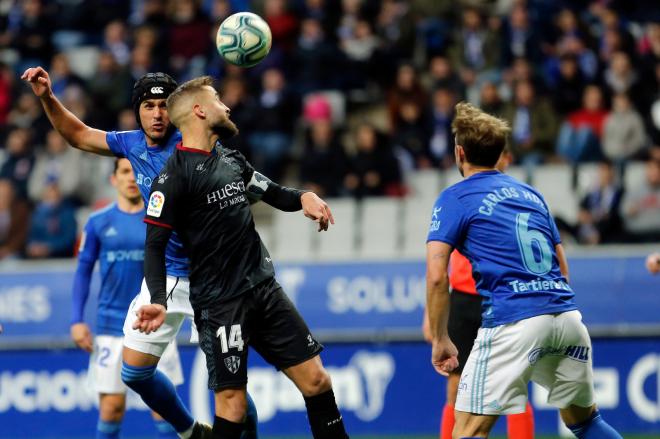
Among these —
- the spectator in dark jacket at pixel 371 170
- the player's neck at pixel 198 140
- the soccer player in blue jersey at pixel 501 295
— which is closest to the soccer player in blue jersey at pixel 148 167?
the player's neck at pixel 198 140

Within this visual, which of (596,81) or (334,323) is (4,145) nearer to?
(334,323)

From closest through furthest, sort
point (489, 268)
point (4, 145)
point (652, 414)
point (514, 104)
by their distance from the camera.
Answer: point (489, 268) < point (652, 414) < point (514, 104) < point (4, 145)

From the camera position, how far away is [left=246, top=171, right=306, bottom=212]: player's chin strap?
24.6ft

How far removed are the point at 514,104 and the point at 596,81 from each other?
51.3 inches

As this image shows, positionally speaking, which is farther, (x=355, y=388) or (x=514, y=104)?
(x=514, y=104)

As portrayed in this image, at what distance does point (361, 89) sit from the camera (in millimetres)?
17047

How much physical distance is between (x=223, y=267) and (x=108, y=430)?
8.08 feet

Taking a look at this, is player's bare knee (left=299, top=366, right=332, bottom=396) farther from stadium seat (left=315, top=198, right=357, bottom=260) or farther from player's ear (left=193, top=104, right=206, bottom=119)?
stadium seat (left=315, top=198, right=357, bottom=260)

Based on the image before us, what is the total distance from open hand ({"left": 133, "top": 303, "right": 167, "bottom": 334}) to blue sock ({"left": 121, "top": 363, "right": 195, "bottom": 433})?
4.21 feet

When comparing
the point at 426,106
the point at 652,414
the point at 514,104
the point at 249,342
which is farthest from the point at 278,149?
the point at 249,342

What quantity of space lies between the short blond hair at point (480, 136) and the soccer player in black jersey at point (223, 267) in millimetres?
869

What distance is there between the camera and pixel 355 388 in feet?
38.4

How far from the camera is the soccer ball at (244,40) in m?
7.75

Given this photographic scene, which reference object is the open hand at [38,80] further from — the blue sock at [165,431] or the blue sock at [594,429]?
the blue sock at [594,429]
